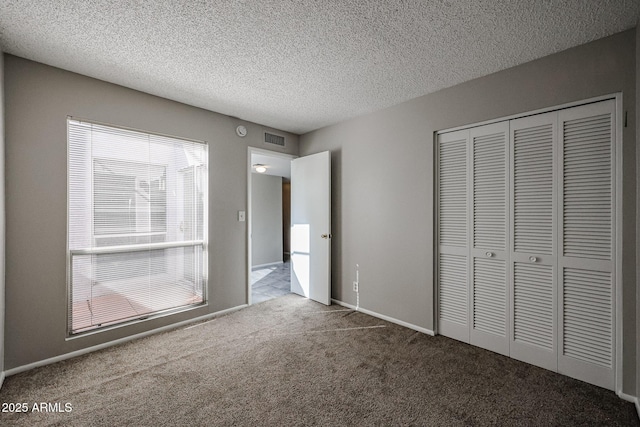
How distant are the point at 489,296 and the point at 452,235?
2.15 feet

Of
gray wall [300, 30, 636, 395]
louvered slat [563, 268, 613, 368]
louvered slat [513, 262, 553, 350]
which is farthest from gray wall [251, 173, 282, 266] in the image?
louvered slat [563, 268, 613, 368]

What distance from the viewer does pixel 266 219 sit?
7.07 m

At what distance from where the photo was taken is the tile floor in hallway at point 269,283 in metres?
4.39

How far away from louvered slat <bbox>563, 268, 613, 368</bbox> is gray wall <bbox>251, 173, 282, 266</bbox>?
18.7 ft

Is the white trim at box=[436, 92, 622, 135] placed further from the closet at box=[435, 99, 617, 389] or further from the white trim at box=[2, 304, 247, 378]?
the white trim at box=[2, 304, 247, 378]

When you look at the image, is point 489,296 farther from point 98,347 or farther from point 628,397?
point 98,347

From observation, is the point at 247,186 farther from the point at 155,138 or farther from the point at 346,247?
the point at 346,247

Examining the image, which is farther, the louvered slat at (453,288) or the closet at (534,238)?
the louvered slat at (453,288)

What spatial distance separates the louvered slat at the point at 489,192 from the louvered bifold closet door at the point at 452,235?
4.1 inches

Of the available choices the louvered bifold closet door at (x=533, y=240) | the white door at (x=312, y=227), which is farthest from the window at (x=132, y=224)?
the louvered bifold closet door at (x=533, y=240)

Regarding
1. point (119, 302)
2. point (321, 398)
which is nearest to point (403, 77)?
point (321, 398)

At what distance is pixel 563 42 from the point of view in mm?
2064

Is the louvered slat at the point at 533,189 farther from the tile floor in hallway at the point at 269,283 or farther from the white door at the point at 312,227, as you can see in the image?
the tile floor in hallway at the point at 269,283

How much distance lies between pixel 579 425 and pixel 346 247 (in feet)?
8.59
